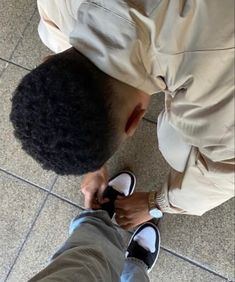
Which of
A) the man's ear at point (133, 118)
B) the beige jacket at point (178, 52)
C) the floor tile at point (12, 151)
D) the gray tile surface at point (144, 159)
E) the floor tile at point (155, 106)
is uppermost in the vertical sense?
the beige jacket at point (178, 52)

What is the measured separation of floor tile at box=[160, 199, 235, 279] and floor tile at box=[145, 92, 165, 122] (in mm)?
278

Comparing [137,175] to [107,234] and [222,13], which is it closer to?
[107,234]

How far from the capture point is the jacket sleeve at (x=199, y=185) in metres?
0.86

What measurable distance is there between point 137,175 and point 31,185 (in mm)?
303

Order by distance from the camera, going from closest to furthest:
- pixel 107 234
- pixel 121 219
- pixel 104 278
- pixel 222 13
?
pixel 222 13 < pixel 104 278 < pixel 107 234 < pixel 121 219

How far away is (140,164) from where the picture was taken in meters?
1.38

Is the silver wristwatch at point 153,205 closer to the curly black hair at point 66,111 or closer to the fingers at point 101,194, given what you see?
the fingers at point 101,194

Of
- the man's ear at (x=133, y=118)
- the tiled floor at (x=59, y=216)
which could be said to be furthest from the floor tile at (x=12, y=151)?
the man's ear at (x=133, y=118)

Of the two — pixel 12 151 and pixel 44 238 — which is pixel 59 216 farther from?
pixel 12 151

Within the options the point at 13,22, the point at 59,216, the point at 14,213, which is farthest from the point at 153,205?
the point at 13,22

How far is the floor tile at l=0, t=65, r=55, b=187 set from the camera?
4.60 ft

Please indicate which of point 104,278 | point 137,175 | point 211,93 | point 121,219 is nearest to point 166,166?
point 137,175

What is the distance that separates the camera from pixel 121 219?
1.30 m

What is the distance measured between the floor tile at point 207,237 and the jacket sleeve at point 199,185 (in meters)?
0.19
